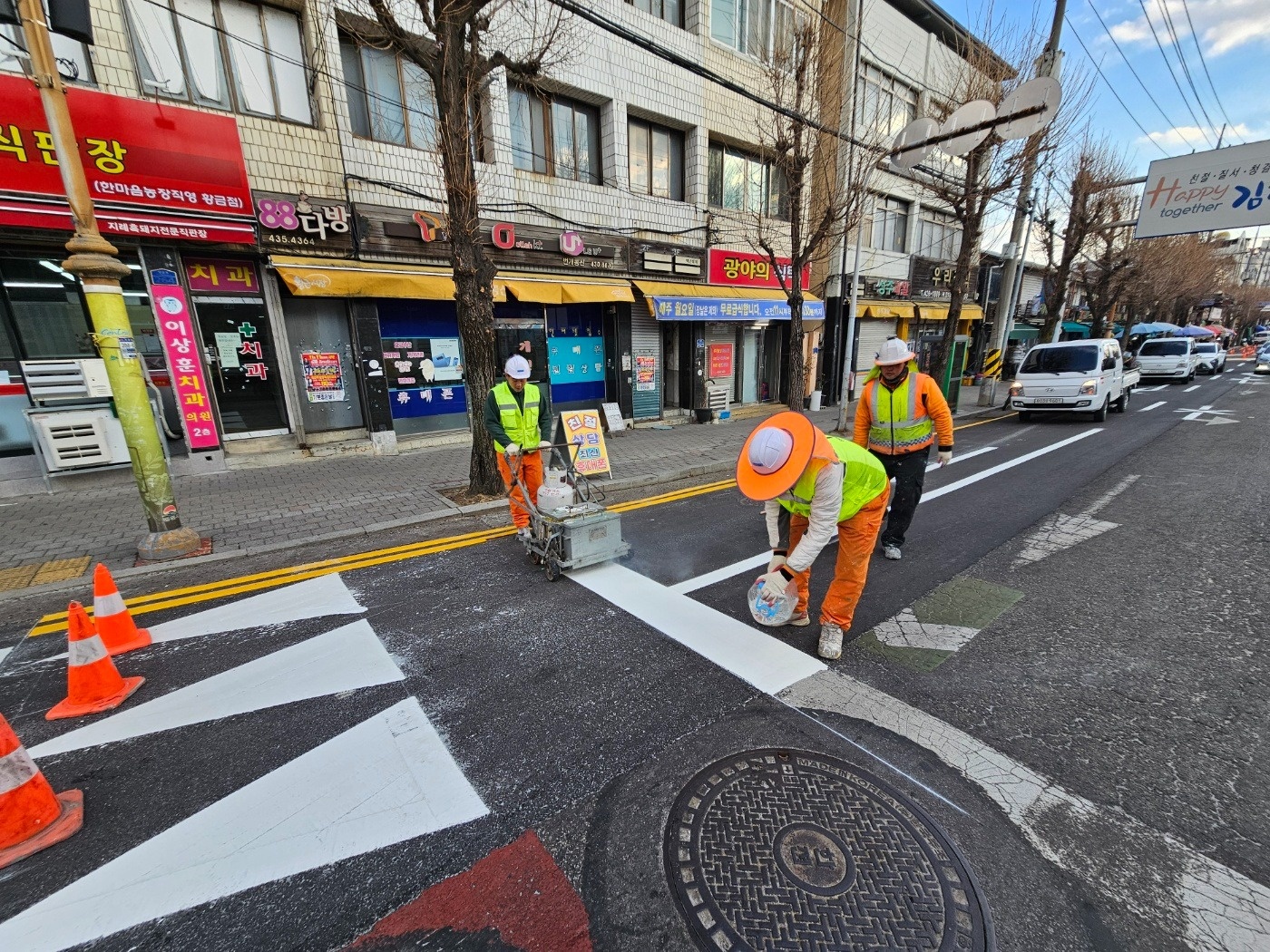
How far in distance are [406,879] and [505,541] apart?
3784mm

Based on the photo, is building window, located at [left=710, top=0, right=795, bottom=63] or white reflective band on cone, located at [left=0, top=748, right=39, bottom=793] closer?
white reflective band on cone, located at [left=0, top=748, right=39, bottom=793]

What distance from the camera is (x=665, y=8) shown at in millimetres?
12383

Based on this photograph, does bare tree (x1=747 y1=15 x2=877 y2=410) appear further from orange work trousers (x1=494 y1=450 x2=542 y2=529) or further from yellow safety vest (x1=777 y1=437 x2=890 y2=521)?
yellow safety vest (x1=777 y1=437 x2=890 y2=521)

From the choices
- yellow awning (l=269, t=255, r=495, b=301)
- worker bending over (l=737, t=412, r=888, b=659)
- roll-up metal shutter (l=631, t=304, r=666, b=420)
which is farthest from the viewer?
roll-up metal shutter (l=631, t=304, r=666, b=420)

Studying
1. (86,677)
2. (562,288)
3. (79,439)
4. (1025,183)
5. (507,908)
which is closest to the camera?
(507,908)

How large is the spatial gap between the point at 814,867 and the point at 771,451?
6.33 ft

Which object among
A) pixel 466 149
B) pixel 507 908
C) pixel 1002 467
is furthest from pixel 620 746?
pixel 1002 467

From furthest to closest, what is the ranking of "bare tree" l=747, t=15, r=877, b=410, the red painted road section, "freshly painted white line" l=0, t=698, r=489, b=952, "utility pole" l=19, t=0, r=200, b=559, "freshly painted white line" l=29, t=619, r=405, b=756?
"bare tree" l=747, t=15, r=877, b=410, "utility pole" l=19, t=0, r=200, b=559, "freshly painted white line" l=29, t=619, r=405, b=756, "freshly painted white line" l=0, t=698, r=489, b=952, the red painted road section

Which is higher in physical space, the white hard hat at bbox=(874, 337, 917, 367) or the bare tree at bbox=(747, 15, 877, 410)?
the bare tree at bbox=(747, 15, 877, 410)

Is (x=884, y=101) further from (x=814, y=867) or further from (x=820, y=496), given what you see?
(x=814, y=867)

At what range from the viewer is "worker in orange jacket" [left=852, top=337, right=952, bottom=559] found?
480cm

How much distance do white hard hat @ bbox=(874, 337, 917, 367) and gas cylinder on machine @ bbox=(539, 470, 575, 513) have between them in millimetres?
3024

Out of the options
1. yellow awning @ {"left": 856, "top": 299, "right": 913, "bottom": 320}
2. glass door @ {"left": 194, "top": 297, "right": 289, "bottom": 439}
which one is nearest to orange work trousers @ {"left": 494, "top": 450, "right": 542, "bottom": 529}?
glass door @ {"left": 194, "top": 297, "right": 289, "bottom": 439}

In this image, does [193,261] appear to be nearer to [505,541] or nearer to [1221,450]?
[505,541]
